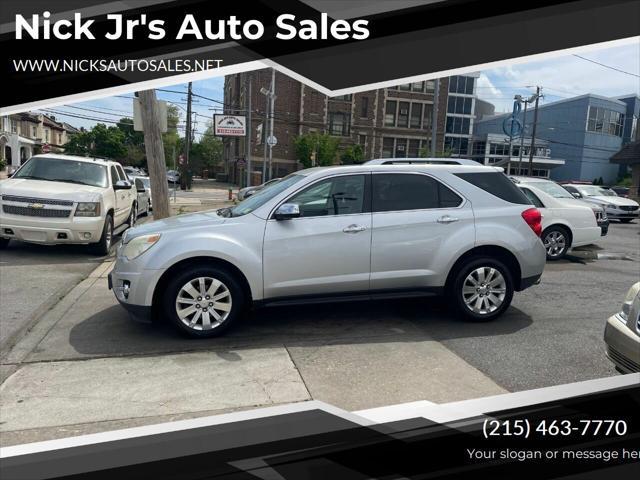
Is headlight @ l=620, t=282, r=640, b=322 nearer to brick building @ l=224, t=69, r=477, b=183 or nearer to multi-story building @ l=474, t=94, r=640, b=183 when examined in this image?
brick building @ l=224, t=69, r=477, b=183

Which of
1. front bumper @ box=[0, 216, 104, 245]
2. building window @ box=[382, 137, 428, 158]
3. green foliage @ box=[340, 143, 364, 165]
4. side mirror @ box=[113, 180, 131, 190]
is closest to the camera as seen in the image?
front bumper @ box=[0, 216, 104, 245]

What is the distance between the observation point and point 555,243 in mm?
9336

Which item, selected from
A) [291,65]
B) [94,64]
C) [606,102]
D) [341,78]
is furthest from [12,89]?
[606,102]

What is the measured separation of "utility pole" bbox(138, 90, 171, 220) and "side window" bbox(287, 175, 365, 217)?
5519 mm

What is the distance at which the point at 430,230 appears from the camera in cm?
511

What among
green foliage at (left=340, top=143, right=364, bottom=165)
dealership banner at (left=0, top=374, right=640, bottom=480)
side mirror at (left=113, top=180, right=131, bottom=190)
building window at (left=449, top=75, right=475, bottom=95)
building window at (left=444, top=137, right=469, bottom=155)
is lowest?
dealership banner at (left=0, top=374, right=640, bottom=480)

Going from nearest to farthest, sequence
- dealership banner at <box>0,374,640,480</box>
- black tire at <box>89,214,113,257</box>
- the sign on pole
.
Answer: dealership banner at <box>0,374,640,480</box>
black tire at <box>89,214,113,257</box>
the sign on pole

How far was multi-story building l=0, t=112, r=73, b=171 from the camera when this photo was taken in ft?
159

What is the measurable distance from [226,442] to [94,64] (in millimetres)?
7785

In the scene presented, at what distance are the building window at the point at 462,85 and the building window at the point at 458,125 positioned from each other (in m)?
3.29

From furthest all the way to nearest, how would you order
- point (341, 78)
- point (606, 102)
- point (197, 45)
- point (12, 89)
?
point (606, 102) < point (341, 78) < point (12, 89) < point (197, 45)

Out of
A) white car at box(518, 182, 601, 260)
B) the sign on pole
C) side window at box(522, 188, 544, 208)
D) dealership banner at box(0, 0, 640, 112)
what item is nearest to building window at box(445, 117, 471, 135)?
the sign on pole

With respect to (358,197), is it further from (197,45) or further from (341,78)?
(341,78)

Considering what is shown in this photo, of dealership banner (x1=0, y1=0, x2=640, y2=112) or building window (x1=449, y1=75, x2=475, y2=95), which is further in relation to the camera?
building window (x1=449, y1=75, x2=475, y2=95)
